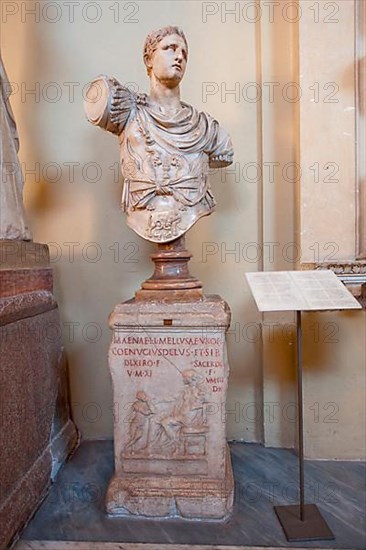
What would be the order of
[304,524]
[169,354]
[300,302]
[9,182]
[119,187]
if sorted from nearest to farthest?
[300,302] < [304,524] < [169,354] < [9,182] < [119,187]

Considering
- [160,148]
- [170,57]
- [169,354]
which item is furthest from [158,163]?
[169,354]

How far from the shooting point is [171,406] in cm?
225

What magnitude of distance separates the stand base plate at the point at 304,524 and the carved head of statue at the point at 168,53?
86.0 inches

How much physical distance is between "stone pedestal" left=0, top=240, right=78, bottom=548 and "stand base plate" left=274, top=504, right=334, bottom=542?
4.00ft

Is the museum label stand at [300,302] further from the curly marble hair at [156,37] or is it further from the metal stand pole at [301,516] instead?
the curly marble hair at [156,37]

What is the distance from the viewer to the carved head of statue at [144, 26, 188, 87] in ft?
7.27

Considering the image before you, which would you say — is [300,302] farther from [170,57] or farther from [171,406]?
[170,57]

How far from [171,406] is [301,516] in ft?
2.57

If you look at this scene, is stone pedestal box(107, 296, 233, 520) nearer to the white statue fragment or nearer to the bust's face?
the white statue fragment

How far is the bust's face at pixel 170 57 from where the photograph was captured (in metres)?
2.22

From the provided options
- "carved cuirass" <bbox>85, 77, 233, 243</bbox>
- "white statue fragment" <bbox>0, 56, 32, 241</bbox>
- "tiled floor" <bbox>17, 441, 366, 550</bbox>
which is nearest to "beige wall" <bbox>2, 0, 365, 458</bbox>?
"tiled floor" <bbox>17, 441, 366, 550</bbox>

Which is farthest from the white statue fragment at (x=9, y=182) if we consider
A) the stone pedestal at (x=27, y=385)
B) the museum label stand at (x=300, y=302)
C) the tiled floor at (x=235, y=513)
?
the tiled floor at (x=235, y=513)

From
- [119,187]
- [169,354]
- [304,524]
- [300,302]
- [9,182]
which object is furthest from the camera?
[119,187]

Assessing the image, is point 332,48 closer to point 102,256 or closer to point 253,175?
point 253,175
